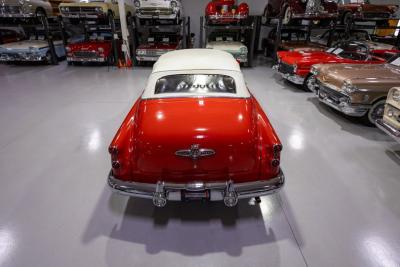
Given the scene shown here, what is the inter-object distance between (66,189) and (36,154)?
1115mm

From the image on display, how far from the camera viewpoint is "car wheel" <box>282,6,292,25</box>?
8711mm

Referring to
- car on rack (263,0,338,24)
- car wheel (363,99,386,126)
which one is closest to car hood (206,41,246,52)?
car on rack (263,0,338,24)

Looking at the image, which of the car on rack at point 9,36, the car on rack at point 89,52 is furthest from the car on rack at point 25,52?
the car on rack at point 9,36

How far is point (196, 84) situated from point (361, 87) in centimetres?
309

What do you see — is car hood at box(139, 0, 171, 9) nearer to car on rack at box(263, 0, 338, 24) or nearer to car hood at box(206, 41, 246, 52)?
car hood at box(206, 41, 246, 52)

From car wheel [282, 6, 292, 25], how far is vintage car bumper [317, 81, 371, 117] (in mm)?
4773

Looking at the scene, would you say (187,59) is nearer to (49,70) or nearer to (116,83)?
(116,83)

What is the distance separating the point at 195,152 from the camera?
6.61 ft

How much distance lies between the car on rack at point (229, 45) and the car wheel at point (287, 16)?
6.12 ft

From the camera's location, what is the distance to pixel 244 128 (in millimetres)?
2164

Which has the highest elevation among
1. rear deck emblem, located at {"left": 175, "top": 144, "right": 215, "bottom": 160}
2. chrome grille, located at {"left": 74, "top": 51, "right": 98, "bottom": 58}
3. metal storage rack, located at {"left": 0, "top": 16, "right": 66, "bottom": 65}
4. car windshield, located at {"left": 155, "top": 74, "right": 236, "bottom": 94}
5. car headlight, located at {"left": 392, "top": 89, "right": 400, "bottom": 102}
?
metal storage rack, located at {"left": 0, "top": 16, "right": 66, "bottom": 65}

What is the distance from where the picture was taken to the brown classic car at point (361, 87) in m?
4.09

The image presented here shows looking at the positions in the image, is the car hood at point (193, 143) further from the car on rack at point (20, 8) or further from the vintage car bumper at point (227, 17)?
the car on rack at point (20, 8)

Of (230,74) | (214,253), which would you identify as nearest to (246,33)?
(230,74)
